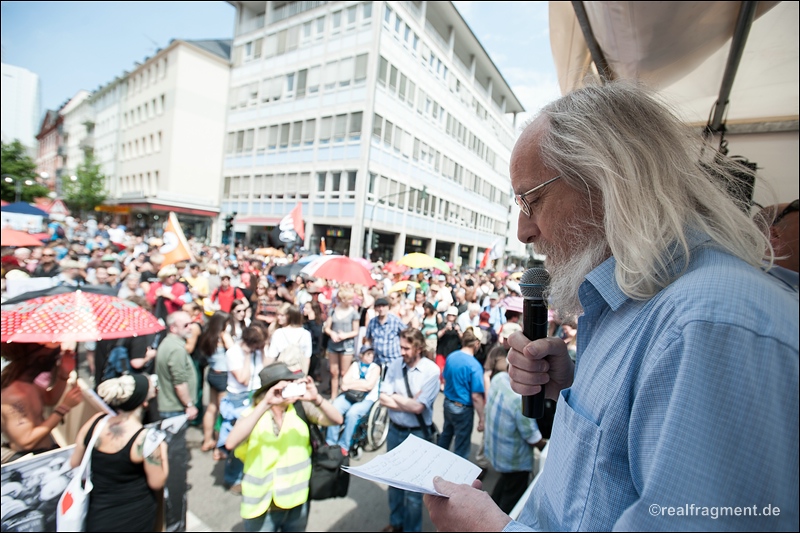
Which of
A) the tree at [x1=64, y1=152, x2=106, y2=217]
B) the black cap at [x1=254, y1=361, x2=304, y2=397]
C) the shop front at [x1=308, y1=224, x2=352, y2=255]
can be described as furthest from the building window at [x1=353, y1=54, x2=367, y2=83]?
the tree at [x1=64, y1=152, x2=106, y2=217]

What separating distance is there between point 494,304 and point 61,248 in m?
14.9

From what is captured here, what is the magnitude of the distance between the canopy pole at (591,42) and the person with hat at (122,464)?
12.7ft

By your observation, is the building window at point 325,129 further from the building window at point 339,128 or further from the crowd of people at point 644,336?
the crowd of people at point 644,336

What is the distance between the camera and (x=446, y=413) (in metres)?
4.94

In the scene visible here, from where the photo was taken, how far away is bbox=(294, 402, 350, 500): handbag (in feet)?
11.4

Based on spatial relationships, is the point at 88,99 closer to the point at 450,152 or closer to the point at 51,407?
the point at 450,152

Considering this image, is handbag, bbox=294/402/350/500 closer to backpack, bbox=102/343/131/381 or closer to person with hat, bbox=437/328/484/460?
person with hat, bbox=437/328/484/460

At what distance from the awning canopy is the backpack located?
19.1 ft

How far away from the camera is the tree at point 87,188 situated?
4597cm

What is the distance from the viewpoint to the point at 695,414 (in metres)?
0.63

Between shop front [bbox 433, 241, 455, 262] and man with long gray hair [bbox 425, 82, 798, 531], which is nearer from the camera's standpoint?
man with long gray hair [bbox 425, 82, 798, 531]

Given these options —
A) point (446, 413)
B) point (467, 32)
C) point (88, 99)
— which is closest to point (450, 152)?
point (467, 32)

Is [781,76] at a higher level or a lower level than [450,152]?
lower

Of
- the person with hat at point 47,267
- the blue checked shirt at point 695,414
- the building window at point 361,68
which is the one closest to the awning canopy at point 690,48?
the blue checked shirt at point 695,414
